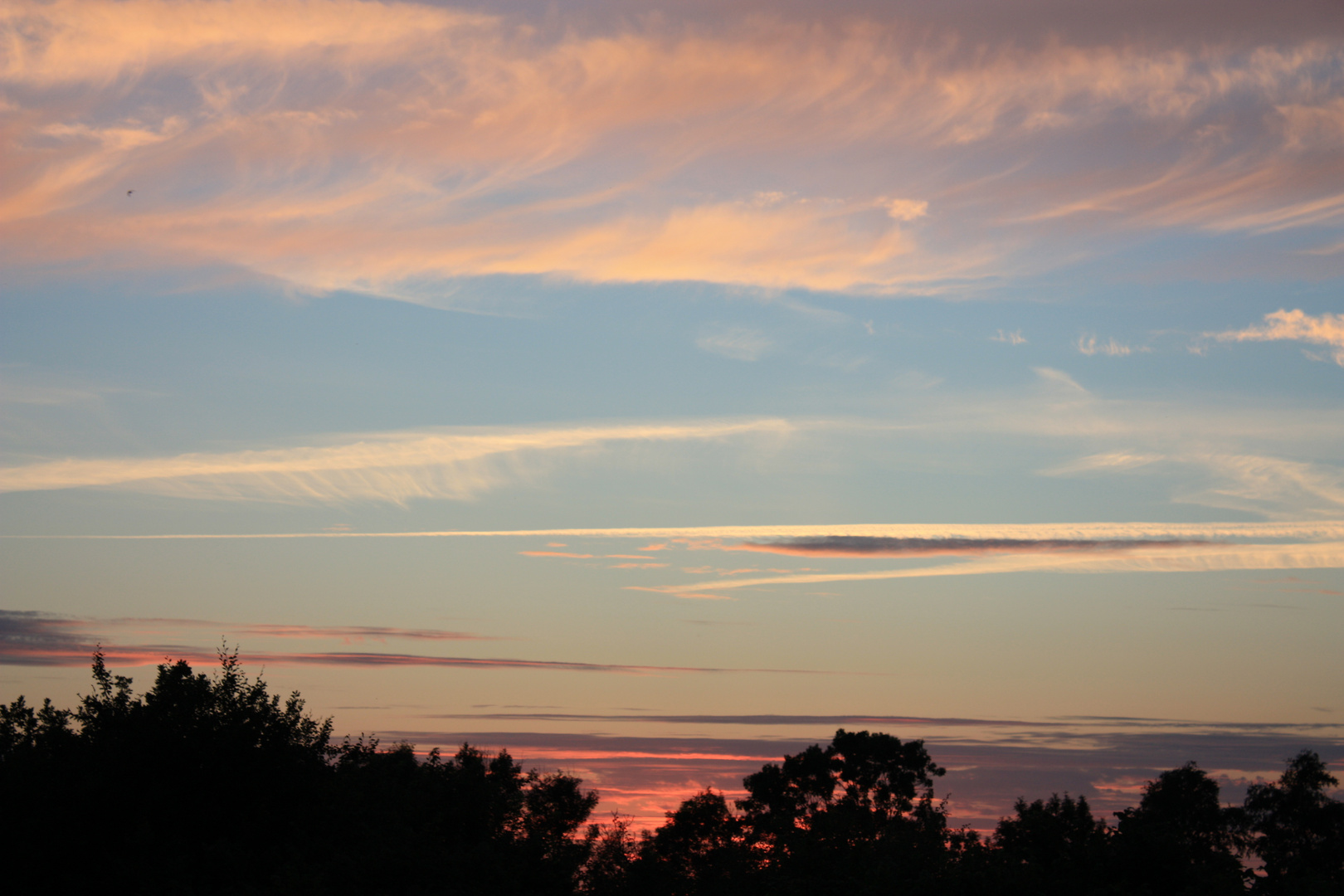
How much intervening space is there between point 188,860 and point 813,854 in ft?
83.8

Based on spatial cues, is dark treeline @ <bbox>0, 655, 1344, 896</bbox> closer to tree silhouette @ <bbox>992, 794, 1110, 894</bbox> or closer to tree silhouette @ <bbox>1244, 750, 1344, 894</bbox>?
tree silhouette @ <bbox>992, 794, 1110, 894</bbox>

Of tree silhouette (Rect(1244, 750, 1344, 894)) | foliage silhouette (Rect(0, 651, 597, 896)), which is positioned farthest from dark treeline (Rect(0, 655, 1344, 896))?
tree silhouette (Rect(1244, 750, 1344, 894))

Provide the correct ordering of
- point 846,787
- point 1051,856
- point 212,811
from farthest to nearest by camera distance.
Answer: point 846,787, point 1051,856, point 212,811

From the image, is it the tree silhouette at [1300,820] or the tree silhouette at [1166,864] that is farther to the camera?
the tree silhouette at [1300,820]

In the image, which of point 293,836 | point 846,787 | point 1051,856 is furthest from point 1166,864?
point 846,787

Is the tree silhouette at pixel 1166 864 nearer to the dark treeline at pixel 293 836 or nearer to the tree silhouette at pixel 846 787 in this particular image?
the dark treeline at pixel 293 836

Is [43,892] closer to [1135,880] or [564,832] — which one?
[1135,880]

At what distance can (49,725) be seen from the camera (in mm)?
41188

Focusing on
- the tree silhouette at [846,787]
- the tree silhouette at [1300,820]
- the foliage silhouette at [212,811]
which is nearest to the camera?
the foliage silhouette at [212,811]

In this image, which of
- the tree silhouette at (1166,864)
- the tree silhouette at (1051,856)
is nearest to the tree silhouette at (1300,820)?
the tree silhouette at (1166,864)

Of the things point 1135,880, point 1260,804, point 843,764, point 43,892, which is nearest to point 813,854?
point 1135,880

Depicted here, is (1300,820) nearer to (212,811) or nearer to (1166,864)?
(1166,864)

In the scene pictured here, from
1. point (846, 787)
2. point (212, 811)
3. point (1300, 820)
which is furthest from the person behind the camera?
point (846, 787)

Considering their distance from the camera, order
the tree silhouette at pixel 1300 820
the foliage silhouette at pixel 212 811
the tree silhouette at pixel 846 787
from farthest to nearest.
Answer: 1. the tree silhouette at pixel 846 787
2. the tree silhouette at pixel 1300 820
3. the foliage silhouette at pixel 212 811
